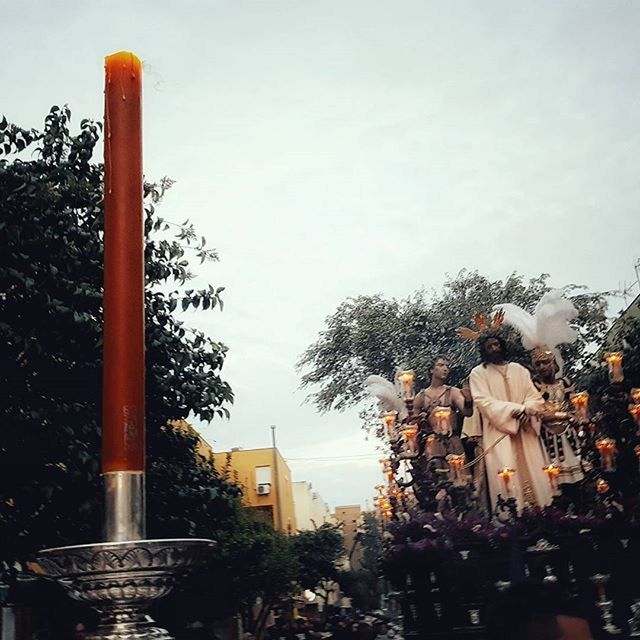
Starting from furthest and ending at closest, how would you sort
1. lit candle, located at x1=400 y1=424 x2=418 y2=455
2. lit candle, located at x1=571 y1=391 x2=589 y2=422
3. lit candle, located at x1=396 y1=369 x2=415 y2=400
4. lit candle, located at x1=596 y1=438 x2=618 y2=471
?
lit candle, located at x1=396 y1=369 x2=415 y2=400, lit candle, located at x1=400 y1=424 x2=418 y2=455, lit candle, located at x1=571 y1=391 x2=589 y2=422, lit candle, located at x1=596 y1=438 x2=618 y2=471

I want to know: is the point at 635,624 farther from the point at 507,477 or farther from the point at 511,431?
the point at 511,431

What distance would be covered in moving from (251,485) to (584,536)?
27.3 m

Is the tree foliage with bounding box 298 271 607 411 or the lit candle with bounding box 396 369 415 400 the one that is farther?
the tree foliage with bounding box 298 271 607 411

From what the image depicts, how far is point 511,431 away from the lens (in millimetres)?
10828

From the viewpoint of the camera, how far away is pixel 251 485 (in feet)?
108

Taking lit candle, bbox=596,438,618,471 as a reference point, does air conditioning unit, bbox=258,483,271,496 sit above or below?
above

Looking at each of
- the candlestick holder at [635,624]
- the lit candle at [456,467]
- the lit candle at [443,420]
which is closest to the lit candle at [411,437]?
the lit candle at [443,420]

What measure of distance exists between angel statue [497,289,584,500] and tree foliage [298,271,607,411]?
8.64 metres

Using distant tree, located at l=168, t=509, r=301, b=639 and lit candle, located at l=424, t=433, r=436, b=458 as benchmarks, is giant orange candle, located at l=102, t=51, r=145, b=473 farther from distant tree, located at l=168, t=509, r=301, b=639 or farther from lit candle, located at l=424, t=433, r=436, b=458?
distant tree, located at l=168, t=509, r=301, b=639

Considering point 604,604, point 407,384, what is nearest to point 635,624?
point 604,604

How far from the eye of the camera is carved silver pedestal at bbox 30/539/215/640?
207 cm

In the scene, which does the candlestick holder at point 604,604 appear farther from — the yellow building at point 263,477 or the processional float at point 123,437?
the yellow building at point 263,477

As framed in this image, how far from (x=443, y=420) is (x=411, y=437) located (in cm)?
51

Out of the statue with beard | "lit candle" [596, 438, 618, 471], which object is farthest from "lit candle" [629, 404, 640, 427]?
the statue with beard
